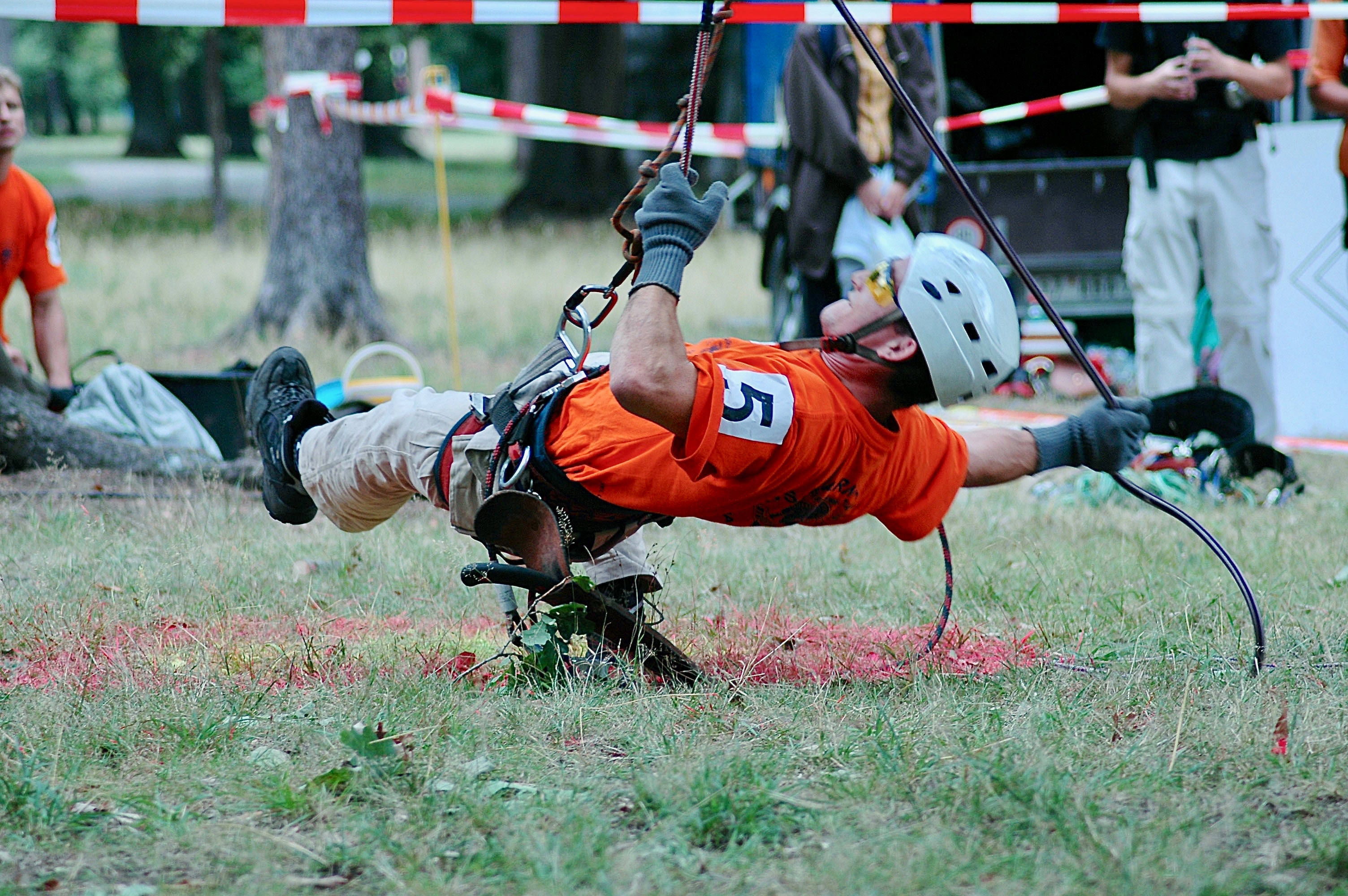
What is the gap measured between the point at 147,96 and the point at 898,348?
35966mm

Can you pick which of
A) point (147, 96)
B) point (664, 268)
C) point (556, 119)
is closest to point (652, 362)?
point (664, 268)

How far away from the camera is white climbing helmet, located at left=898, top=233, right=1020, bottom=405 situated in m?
3.07

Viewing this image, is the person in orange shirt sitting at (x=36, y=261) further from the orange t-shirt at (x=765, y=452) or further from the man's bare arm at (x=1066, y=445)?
the man's bare arm at (x=1066, y=445)

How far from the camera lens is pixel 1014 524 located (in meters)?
5.40

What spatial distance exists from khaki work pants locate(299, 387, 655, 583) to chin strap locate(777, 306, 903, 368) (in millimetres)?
855

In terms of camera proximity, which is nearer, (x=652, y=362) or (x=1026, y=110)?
(x=652, y=362)

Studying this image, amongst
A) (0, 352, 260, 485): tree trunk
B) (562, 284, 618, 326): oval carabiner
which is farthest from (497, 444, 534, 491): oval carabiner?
(0, 352, 260, 485): tree trunk

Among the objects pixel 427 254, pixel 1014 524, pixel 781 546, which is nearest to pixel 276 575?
pixel 781 546

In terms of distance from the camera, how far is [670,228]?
9.72ft

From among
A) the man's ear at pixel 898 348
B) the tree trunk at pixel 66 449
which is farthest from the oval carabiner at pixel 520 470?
the tree trunk at pixel 66 449

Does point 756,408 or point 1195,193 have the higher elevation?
point 1195,193

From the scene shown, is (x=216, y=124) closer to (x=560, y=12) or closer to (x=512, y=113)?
(x=512, y=113)

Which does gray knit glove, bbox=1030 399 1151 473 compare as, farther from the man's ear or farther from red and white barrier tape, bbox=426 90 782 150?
red and white barrier tape, bbox=426 90 782 150

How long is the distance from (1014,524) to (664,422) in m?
2.81
